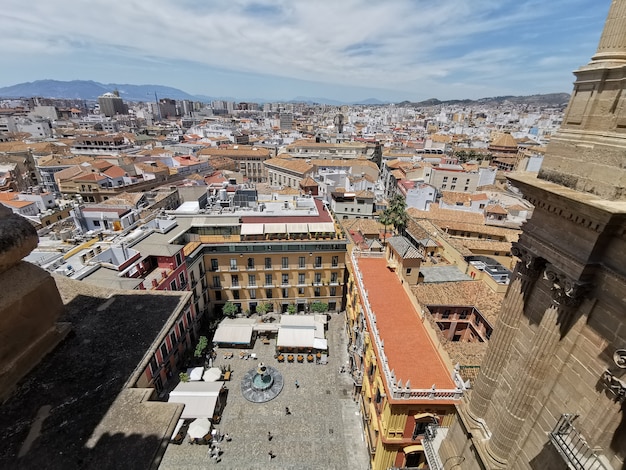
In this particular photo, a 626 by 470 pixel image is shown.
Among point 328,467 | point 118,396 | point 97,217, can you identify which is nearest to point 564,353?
point 118,396

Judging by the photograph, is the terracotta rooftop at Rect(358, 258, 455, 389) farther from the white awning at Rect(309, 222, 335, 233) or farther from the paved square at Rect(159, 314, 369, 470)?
→ the paved square at Rect(159, 314, 369, 470)

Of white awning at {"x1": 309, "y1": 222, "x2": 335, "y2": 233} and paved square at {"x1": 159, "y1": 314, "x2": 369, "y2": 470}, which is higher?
white awning at {"x1": 309, "y1": 222, "x2": 335, "y2": 233}

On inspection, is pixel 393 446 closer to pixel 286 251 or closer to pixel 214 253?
pixel 286 251

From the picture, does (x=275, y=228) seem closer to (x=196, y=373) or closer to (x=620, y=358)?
(x=196, y=373)

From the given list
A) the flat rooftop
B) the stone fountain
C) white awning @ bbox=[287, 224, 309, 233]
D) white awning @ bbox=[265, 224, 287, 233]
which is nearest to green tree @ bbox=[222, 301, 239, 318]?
the stone fountain

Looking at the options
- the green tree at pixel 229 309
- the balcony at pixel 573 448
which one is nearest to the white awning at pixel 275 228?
the green tree at pixel 229 309

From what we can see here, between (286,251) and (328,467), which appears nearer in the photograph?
(328,467)
